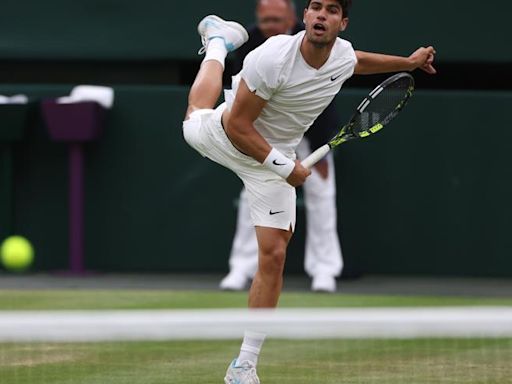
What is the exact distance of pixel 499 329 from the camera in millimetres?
3014

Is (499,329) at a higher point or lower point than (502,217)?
higher

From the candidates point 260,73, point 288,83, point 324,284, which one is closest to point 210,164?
point 324,284

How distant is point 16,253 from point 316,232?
1.94 metres

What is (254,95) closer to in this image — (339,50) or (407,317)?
(339,50)

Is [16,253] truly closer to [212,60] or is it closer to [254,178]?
[212,60]

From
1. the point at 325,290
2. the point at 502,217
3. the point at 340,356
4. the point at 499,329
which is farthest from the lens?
the point at 502,217

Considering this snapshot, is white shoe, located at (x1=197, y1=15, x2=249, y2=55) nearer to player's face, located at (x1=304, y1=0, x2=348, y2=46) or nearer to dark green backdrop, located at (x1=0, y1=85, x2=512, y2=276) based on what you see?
player's face, located at (x1=304, y1=0, x2=348, y2=46)

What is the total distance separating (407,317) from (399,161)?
18.0 feet

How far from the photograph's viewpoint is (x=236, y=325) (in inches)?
117

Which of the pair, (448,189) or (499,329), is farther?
(448,189)

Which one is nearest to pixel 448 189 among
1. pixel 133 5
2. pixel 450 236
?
pixel 450 236

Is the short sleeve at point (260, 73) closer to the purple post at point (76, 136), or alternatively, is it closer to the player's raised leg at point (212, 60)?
the player's raised leg at point (212, 60)

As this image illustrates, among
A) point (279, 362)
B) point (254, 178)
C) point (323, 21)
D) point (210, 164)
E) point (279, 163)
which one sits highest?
point (323, 21)

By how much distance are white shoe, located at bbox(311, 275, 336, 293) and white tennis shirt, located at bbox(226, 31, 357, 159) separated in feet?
8.66
